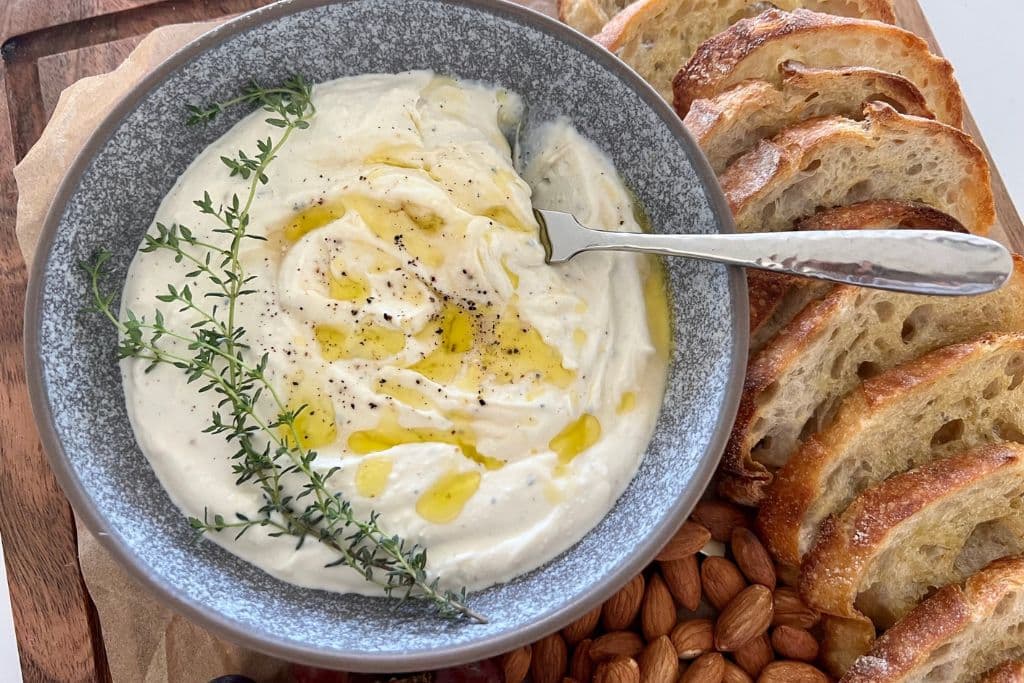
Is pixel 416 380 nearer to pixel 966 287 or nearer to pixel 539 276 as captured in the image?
pixel 539 276

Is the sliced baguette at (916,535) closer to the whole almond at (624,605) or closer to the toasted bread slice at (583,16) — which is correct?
the whole almond at (624,605)

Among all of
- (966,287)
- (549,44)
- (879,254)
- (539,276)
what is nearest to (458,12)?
(549,44)

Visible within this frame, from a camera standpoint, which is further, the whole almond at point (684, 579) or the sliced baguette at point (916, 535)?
the whole almond at point (684, 579)

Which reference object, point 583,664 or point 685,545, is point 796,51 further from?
point 583,664

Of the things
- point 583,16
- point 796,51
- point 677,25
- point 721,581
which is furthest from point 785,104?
point 721,581

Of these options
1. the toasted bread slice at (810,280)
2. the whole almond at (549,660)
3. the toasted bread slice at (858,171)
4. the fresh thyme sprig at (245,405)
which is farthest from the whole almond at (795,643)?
the toasted bread slice at (858,171)

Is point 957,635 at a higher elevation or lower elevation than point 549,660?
lower
